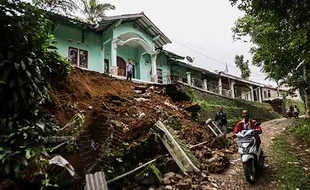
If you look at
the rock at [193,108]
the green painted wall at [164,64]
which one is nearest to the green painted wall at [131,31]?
the green painted wall at [164,64]

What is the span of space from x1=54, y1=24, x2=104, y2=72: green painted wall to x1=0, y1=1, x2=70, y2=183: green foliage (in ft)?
32.4

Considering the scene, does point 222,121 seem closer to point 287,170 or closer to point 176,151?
point 287,170

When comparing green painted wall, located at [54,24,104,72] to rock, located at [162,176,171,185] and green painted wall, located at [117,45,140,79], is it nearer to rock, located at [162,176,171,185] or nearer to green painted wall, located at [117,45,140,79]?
green painted wall, located at [117,45,140,79]

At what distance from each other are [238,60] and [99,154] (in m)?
34.4

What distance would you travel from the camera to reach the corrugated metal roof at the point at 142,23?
54.7 feet

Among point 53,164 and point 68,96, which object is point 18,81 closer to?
point 53,164

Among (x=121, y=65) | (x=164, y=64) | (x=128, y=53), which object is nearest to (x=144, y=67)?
(x=128, y=53)

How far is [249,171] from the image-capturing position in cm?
602

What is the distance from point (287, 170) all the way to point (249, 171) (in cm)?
139

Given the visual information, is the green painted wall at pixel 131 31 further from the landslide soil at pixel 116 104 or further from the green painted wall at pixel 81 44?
the landslide soil at pixel 116 104

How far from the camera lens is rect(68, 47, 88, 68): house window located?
16.6 meters

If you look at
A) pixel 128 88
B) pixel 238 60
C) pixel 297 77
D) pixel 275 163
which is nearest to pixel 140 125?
pixel 275 163

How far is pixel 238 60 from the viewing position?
36938 millimetres

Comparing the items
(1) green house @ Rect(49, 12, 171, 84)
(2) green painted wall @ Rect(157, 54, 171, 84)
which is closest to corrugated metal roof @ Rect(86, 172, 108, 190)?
(1) green house @ Rect(49, 12, 171, 84)
